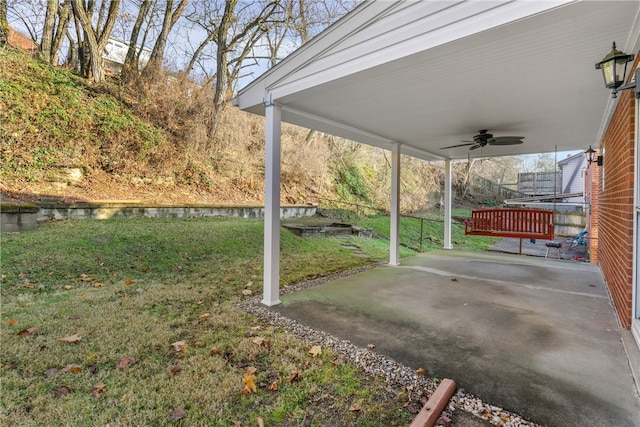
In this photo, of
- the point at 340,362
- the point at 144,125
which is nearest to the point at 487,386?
the point at 340,362

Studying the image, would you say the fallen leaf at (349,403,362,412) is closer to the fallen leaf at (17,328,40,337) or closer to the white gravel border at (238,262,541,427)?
the white gravel border at (238,262,541,427)

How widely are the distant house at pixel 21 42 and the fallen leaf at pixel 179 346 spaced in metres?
10.3

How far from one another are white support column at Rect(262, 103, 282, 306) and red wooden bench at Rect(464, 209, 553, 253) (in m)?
4.72

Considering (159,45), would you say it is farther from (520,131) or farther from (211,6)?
(520,131)

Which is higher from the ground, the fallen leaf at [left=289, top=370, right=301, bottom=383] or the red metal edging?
the red metal edging

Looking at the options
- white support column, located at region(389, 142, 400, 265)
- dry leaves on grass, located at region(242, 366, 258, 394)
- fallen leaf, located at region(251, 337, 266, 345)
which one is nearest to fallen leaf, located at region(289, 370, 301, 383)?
dry leaves on grass, located at region(242, 366, 258, 394)

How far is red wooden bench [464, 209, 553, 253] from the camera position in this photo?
6.04 metres

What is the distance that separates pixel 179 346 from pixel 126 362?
0.39m

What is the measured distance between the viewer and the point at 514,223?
650 centimetres

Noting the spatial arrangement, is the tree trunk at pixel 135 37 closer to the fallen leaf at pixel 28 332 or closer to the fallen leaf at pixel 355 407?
the fallen leaf at pixel 28 332

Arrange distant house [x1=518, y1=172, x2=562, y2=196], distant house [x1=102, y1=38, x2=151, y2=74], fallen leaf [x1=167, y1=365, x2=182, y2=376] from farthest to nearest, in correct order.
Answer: distant house [x1=518, y1=172, x2=562, y2=196], distant house [x1=102, y1=38, x2=151, y2=74], fallen leaf [x1=167, y1=365, x2=182, y2=376]

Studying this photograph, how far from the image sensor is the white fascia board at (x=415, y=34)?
2.05 m

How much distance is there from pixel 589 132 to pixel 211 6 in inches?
467

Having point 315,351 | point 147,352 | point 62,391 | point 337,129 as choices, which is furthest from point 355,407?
point 337,129
